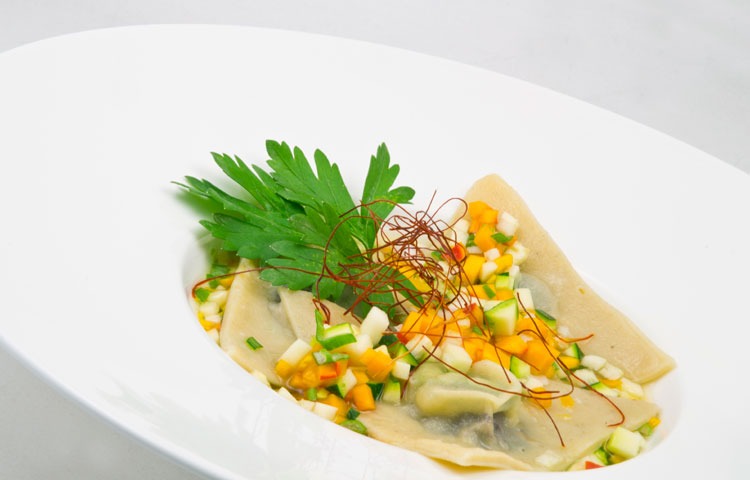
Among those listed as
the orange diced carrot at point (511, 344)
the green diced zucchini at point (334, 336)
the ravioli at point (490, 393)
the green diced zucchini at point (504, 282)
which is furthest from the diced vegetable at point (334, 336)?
the green diced zucchini at point (504, 282)

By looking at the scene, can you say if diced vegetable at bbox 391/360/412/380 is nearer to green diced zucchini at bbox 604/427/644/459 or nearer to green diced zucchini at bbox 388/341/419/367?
green diced zucchini at bbox 388/341/419/367

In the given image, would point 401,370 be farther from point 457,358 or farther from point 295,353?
point 295,353

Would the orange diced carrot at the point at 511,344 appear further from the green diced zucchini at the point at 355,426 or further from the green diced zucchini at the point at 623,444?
the green diced zucchini at the point at 355,426

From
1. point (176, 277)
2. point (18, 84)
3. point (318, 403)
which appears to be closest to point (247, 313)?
point (176, 277)

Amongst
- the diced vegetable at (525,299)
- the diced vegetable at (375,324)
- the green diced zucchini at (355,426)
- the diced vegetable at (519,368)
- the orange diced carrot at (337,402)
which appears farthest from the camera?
the diced vegetable at (525,299)

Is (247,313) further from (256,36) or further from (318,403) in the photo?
(256,36)
